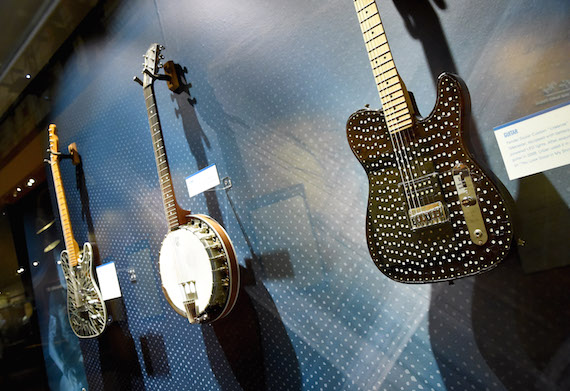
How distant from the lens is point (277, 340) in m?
1.77

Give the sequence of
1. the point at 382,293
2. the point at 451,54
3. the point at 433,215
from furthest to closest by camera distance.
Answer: the point at 382,293, the point at 451,54, the point at 433,215

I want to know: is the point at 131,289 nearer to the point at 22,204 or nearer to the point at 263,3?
the point at 22,204

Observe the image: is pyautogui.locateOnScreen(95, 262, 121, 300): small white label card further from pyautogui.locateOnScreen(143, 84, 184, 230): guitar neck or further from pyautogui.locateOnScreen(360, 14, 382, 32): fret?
pyautogui.locateOnScreen(360, 14, 382, 32): fret

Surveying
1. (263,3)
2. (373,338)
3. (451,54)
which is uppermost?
(263,3)

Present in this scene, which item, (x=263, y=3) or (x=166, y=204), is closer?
(x=263, y=3)

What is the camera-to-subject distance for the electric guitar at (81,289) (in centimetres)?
243

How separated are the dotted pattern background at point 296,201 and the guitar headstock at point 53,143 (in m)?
0.29

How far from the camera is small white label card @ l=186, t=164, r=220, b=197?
1.93 metres

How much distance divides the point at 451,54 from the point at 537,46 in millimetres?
238

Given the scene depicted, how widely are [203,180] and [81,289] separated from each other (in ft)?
3.80

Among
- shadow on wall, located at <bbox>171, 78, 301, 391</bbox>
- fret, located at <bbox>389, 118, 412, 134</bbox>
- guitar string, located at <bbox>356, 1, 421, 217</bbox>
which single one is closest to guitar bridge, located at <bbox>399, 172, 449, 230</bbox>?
guitar string, located at <bbox>356, 1, 421, 217</bbox>

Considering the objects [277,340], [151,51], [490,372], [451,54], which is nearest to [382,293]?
[490,372]

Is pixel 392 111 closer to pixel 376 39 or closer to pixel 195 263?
pixel 376 39

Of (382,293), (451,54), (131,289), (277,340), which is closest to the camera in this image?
(451,54)
